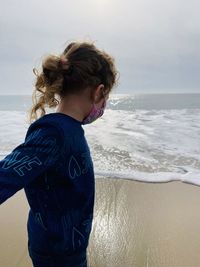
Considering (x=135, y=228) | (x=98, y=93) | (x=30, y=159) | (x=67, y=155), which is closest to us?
(x=30, y=159)

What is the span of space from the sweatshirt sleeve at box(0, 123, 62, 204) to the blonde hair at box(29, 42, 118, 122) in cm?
24

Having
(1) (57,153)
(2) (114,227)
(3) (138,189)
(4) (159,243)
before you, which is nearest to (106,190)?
(3) (138,189)

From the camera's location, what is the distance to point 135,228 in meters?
3.24

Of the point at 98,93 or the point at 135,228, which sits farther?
the point at 135,228

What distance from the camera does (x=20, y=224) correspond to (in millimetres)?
3357

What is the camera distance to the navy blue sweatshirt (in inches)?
38.3

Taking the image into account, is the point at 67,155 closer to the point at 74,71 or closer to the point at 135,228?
the point at 74,71

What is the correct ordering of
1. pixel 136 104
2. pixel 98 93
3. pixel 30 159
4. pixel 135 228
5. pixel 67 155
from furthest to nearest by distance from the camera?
pixel 136 104 → pixel 135 228 → pixel 98 93 → pixel 67 155 → pixel 30 159

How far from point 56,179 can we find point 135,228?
2238 millimetres

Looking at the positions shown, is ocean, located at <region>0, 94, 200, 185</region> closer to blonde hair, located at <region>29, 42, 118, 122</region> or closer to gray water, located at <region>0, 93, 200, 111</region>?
gray water, located at <region>0, 93, 200, 111</region>

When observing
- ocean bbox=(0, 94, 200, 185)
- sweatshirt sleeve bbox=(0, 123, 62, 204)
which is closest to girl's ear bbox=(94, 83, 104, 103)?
sweatshirt sleeve bbox=(0, 123, 62, 204)

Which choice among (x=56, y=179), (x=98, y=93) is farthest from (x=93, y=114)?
(x=56, y=179)

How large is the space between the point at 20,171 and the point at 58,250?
0.55 m

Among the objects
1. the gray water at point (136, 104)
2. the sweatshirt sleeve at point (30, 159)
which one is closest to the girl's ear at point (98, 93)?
the sweatshirt sleeve at point (30, 159)
